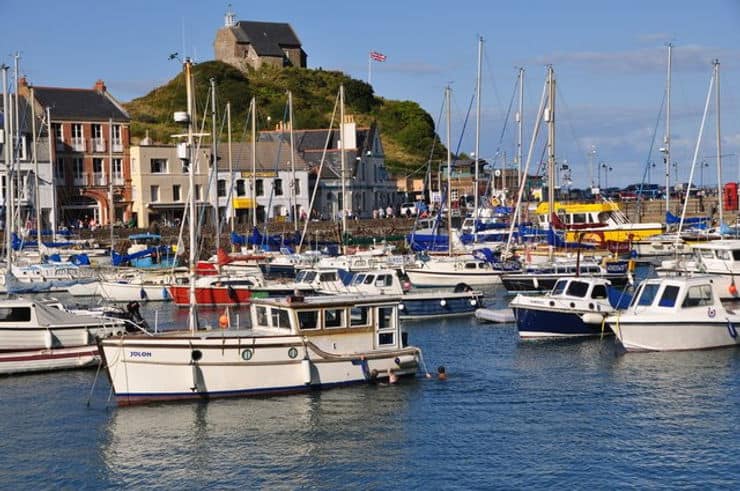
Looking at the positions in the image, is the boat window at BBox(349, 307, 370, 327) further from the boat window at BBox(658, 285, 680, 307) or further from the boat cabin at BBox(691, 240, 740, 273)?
the boat cabin at BBox(691, 240, 740, 273)

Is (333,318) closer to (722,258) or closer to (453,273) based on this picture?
(722,258)

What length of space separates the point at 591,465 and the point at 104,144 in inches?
2906

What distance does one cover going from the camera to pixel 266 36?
162375 millimetres

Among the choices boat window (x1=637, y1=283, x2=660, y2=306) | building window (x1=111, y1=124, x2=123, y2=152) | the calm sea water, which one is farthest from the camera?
building window (x1=111, y1=124, x2=123, y2=152)

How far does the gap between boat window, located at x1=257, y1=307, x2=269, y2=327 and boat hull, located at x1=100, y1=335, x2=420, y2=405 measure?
1.68 meters

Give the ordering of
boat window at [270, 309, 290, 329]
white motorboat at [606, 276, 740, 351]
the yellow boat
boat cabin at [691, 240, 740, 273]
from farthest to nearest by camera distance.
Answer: the yellow boat, boat cabin at [691, 240, 740, 273], white motorboat at [606, 276, 740, 351], boat window at [270, 309, 290, 329]

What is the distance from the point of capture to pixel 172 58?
114ft

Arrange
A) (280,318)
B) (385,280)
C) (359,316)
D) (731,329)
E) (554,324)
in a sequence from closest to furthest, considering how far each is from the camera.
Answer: (280,318) < (359,316) < (731,329) < (554,324) < (385,280)

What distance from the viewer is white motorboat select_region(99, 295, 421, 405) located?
1204 inches

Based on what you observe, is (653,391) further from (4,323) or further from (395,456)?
(4,323)

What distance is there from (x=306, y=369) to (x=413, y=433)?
4159mm

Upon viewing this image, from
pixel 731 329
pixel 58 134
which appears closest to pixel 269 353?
pixel 731 329

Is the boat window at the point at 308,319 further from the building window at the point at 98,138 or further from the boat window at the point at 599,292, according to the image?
the building window at the point at 98,138

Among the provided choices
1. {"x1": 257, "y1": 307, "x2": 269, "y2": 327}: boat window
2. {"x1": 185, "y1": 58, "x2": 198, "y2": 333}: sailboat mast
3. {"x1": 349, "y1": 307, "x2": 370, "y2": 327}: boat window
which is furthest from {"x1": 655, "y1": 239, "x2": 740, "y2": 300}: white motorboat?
{"x1": 185, "y1": 58, "x2": 198, "y2": 333}: sailboat mast
